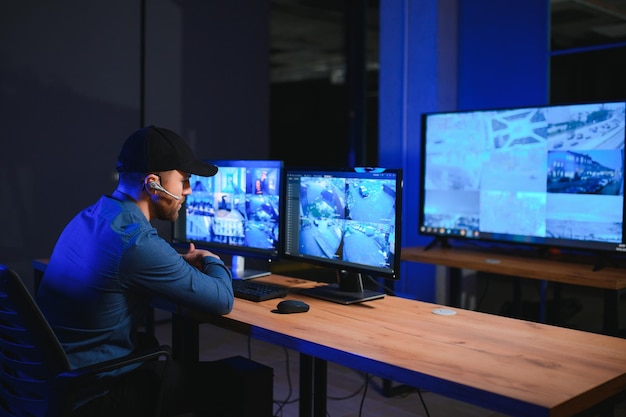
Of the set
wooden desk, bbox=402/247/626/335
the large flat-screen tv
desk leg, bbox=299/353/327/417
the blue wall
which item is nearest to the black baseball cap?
desk leg, bbox=299/353/327/417

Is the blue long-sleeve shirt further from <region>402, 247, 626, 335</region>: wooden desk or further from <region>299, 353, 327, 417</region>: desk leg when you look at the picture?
<region>402, 247, 626, 335</region>: wooden desk

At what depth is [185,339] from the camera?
266 cm

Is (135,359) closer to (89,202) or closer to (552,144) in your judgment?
(552,144)

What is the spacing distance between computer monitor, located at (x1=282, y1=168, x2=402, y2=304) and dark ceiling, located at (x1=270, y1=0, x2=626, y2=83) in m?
2.15

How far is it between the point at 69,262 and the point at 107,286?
16 centimetres

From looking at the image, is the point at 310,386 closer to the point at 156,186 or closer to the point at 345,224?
the point at 345,224

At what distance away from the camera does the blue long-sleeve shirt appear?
192 cm

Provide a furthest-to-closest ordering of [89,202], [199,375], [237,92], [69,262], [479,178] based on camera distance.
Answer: [237,92] → [89,202] → [479,178] → [199,375] → [69,262]

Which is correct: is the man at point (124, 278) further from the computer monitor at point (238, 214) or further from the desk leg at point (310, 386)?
the computer monitor at point (238, 214)

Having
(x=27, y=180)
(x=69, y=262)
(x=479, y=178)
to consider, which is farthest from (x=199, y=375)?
(x=27, y=180)

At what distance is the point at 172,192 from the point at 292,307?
58 centimetres

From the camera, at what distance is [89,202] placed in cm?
465

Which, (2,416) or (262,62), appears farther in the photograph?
(262,62)

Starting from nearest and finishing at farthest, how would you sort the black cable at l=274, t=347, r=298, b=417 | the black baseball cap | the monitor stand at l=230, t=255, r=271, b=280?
the black baseball cap < the monitor stand at l=230, t=255, r=271, b=280 < the black cable at l=274, t=347, r=298, b=417
